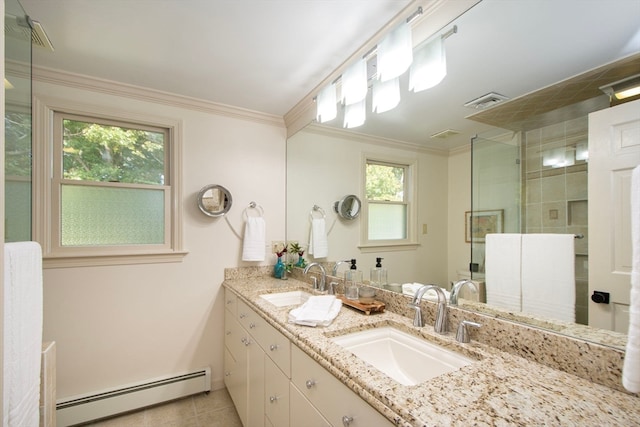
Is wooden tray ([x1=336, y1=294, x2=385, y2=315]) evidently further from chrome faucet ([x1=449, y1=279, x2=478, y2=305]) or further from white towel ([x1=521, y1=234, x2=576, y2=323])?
white towel ([x1=521, y1=234, x2=576, y2=323])

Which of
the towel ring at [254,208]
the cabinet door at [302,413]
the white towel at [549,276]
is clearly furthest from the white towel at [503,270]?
the towel ring at [254,208]

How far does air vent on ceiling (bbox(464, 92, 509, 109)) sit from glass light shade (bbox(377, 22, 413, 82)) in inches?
13.7

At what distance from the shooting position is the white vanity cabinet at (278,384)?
81cm

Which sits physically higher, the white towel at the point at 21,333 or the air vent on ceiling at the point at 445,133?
the air vent on ceiling at the point at 445,133

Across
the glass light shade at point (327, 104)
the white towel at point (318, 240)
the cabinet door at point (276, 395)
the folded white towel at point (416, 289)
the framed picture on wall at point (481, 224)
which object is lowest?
the cabinet door at point (276, 395)

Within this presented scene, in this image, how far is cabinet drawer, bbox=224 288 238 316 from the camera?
75.5 inches

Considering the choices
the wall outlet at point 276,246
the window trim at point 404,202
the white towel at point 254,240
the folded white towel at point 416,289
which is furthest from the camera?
the wall outlet at point 276,246

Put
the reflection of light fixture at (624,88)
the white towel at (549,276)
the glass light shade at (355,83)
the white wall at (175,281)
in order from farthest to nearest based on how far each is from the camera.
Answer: the white wall at (175,281), the glass light shade at (355,83), the white towel at (549,276), the reflection of light fixture at (624,88)

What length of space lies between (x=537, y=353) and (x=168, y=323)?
2.21 metres

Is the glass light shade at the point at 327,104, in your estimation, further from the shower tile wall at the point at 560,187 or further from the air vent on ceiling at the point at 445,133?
the shower tile wall at the point at 560,187

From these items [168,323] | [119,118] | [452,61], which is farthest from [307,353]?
[119,118]

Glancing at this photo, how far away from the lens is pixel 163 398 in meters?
1.99

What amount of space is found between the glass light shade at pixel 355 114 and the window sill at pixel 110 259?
154 centimetres

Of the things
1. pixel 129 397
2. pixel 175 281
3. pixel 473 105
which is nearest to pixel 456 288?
pixel 473 105
